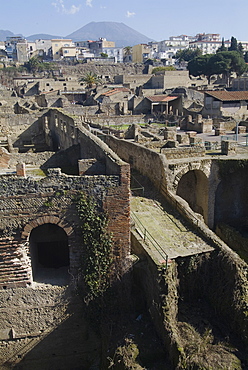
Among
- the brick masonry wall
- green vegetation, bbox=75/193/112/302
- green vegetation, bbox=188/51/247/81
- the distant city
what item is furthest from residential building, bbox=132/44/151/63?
green vegetation, bbox=75/193/112/302

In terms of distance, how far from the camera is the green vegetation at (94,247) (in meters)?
9.10

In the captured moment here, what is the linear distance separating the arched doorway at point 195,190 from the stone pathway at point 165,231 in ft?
14.3

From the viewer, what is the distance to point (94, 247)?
30.4 ft

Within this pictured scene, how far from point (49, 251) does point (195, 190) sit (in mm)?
9861

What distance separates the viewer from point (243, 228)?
60.5ft

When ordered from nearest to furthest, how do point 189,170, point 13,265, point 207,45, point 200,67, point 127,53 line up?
point 13,265 < point 189,170 < point 200,67 < point 127,53 < point 207,45

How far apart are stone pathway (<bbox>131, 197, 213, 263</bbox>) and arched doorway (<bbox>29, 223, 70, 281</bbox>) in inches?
96.1

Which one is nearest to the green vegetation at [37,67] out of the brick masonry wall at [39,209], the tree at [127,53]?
the tree at [127,53]

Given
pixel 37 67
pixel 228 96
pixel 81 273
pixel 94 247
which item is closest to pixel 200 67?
pixel 37 67

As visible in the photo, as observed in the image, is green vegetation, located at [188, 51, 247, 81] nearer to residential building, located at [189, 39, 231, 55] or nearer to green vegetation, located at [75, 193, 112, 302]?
green vegetation, located at [75, 193, 112, 302]

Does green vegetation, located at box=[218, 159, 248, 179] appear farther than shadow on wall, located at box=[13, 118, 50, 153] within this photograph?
No

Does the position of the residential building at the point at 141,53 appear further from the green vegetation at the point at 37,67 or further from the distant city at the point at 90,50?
the green vegetation at the point at 37,67

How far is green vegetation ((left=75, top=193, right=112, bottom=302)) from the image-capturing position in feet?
29.9

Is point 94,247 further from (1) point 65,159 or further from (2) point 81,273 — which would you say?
(1) point 65,159
